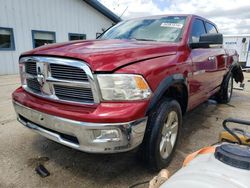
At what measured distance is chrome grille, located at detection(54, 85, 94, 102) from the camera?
214 cm

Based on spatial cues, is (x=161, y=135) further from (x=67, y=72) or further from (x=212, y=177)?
(x=212, y=177)

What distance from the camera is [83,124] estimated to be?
2.03m

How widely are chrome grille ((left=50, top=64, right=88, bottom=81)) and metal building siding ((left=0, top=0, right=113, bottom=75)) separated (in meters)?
9.97

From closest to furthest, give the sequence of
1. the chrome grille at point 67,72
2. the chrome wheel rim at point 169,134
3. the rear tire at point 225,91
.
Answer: the chrome grille at point 67,72 → the chrome wheel rim at point 169,134 → the rear tire at point 225,91

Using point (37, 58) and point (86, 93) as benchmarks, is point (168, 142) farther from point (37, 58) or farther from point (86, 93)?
point (37, 58)

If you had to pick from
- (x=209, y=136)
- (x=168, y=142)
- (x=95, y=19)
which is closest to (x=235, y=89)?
(x=209, y=136)

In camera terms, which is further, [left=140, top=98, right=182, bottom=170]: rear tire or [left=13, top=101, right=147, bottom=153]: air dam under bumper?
[left=140, top=98, right=182, bottom=170]: rear tire

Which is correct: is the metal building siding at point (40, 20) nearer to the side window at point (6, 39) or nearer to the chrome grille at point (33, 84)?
the side window at point (6, 39)

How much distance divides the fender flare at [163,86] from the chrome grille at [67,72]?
0.65 m

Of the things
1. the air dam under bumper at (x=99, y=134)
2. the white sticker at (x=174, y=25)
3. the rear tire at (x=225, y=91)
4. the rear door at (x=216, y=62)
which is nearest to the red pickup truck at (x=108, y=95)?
the air dam under bumper at (x=99, y=134)

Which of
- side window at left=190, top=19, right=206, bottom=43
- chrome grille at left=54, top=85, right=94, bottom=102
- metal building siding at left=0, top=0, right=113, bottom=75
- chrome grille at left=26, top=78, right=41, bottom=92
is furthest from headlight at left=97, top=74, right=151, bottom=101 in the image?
metal building siding at left=0, top=0, right=113, bottom=75

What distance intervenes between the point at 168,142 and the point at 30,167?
160 centimetres

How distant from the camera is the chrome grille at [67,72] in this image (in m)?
2.11

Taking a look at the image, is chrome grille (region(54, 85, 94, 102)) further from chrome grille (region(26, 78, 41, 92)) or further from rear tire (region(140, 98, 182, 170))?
rear tire (region(140, 98, 182, 170))
